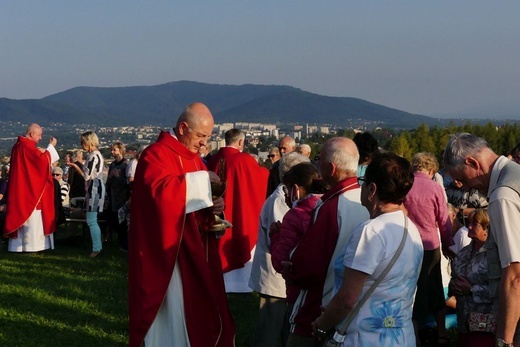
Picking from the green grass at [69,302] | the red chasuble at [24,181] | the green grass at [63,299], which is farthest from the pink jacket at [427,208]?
the red chasuble at [24,181]

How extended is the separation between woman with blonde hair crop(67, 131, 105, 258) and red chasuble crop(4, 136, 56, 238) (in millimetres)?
857

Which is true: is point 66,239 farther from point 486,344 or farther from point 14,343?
point 486,344

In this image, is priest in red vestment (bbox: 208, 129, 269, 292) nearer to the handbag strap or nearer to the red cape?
the red cape

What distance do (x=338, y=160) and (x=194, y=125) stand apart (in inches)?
58.6

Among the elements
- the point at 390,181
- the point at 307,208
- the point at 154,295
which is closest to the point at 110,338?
the point at 154,295

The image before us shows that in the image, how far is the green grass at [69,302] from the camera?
739 centimetres

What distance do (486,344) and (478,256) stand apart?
26.3 inches

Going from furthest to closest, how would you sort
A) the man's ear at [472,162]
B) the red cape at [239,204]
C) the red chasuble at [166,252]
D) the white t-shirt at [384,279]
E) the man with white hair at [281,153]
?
the man with white hair at [281,153] < the red cape at [239,204] < the red chasuble at [166,252] < the man's ear at [472,162] < the white t-shirt at [384,279]

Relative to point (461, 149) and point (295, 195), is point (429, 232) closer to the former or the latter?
point (295, 195)

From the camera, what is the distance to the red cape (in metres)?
8.70

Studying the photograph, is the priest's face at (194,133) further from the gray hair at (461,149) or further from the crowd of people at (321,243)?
the gray hair at (461,149)

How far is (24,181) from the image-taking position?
39.6 feet

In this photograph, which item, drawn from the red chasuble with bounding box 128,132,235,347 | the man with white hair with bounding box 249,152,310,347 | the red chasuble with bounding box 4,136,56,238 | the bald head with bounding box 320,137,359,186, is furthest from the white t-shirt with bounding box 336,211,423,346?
the red chasuble with bounding box 4,136,56,238

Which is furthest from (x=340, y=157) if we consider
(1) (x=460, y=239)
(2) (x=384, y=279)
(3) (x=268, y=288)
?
(1) (x=460, y=239)
